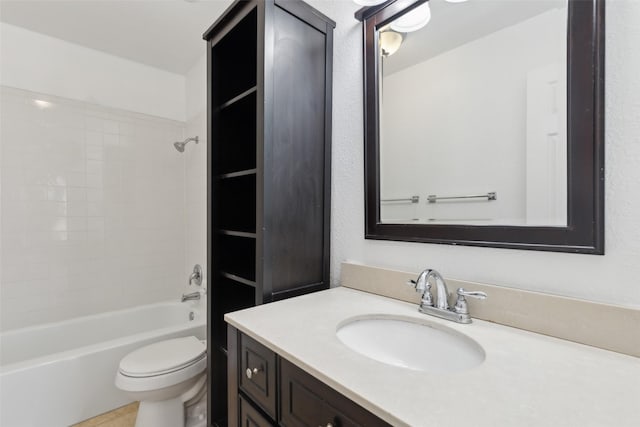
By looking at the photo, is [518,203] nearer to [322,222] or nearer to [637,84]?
[637,84]

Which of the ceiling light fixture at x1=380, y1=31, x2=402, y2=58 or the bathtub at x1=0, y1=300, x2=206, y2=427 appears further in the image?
the bathtub at x1=0, y1=300, x2=206, y2=427

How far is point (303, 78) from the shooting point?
1222 millimetres

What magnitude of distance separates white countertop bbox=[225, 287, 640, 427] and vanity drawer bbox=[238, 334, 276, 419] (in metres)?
0.04

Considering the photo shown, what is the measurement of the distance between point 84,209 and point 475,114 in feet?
8.71

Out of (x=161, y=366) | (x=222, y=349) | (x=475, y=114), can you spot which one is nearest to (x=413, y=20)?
(x=475, y=114)

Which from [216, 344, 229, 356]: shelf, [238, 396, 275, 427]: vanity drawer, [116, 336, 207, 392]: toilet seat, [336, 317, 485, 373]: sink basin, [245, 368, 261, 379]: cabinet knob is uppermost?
[336, 317, 485, 373]: sink basin

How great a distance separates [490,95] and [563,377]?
2.55 ft

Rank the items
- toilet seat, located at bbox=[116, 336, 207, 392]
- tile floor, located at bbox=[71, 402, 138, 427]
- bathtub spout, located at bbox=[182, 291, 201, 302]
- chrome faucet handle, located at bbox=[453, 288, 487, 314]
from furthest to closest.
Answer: bathtub spout, located at bbox=[182, 291, 201, 302]
tile floor, located at bbox=[71, 402, 138, 427]
toilet seat, located at bbox=[116, 336, 207, 392]
chrome faucet handle, located at bbox=[453, 288, 487, 314]

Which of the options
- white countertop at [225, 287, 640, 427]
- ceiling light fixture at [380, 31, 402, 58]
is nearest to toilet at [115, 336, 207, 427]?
white countertop at [225, 287, 640, 427]

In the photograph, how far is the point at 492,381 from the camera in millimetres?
552

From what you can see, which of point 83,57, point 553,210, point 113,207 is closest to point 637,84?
point 553,210

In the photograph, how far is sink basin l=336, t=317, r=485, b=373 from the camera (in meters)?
0.80

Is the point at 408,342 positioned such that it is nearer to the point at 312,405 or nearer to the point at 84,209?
the point at 312,405

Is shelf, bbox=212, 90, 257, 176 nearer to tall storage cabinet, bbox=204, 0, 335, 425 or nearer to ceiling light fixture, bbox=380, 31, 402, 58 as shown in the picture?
tall storage cabinet, bbox=204, 0, 335, 425
